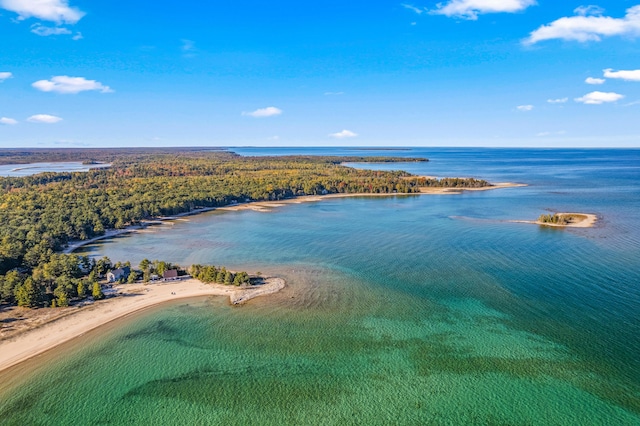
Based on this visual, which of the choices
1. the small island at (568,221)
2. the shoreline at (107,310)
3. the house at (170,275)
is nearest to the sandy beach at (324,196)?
the small island at (568,221)

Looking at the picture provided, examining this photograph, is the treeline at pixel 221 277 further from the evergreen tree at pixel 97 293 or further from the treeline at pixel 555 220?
the treeline at pixel 555 220

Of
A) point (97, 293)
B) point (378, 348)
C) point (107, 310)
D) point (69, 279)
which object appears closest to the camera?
point (378, 348)

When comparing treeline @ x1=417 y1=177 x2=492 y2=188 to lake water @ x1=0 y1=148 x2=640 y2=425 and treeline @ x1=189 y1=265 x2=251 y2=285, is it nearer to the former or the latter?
lake water @ x1=0 y1=148 x2=640 y2=425

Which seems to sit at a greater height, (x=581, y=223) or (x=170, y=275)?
(x=581, y=223)

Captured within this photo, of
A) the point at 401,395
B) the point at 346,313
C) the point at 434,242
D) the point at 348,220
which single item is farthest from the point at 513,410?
the point at 348,220

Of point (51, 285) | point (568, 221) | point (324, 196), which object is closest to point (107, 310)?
point (51, 285)

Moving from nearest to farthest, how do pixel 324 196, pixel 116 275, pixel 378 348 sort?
pixel 378 348 < pixel 116 275 < pixel 324 196

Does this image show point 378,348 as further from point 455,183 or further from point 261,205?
point 455,183
